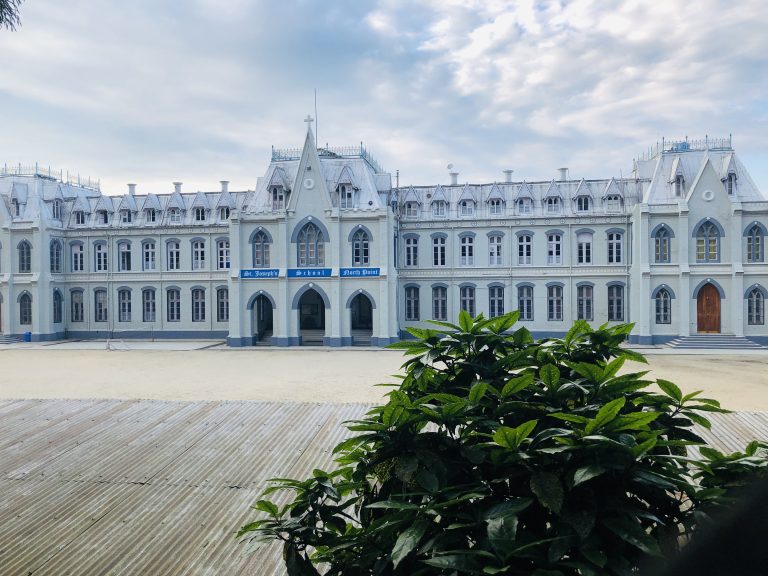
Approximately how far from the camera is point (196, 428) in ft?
44.7

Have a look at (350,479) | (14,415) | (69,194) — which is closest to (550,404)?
(350,479)

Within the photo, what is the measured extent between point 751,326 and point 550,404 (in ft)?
122

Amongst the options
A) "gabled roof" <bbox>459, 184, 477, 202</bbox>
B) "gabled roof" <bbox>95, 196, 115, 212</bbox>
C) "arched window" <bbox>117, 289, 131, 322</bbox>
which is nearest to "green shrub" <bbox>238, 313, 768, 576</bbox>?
"gabled roof" <bbox>459, 184, 477, 202</bbox>

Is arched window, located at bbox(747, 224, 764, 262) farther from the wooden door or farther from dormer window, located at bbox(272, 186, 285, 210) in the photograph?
dormer window, located at bbox(272, 186, 285, 210)

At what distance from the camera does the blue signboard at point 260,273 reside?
36.1 metres

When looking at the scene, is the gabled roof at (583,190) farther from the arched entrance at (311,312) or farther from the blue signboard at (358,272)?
the arched entrance at (311,312)

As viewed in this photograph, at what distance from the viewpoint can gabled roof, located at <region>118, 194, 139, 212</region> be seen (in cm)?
4238

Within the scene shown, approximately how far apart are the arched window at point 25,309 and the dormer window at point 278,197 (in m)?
19.4

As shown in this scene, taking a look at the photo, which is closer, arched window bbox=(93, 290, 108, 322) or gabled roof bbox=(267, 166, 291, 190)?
gabled roof bbox=(267, 166, 291, 190)

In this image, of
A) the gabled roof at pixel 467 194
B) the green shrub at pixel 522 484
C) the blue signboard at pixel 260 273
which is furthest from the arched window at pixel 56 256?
the green shrub at pixel 522 484

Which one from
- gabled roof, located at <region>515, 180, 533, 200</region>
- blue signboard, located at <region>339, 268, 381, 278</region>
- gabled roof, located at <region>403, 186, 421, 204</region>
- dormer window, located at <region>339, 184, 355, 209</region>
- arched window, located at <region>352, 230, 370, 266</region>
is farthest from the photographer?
gabled roof, located at <region>403, 186, 421, 204</region>

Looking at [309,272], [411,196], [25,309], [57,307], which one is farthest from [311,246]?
[25,309]

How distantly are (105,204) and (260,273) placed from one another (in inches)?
610

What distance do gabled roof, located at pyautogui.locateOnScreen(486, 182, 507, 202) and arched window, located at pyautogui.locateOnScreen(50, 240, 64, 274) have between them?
31.6 m
